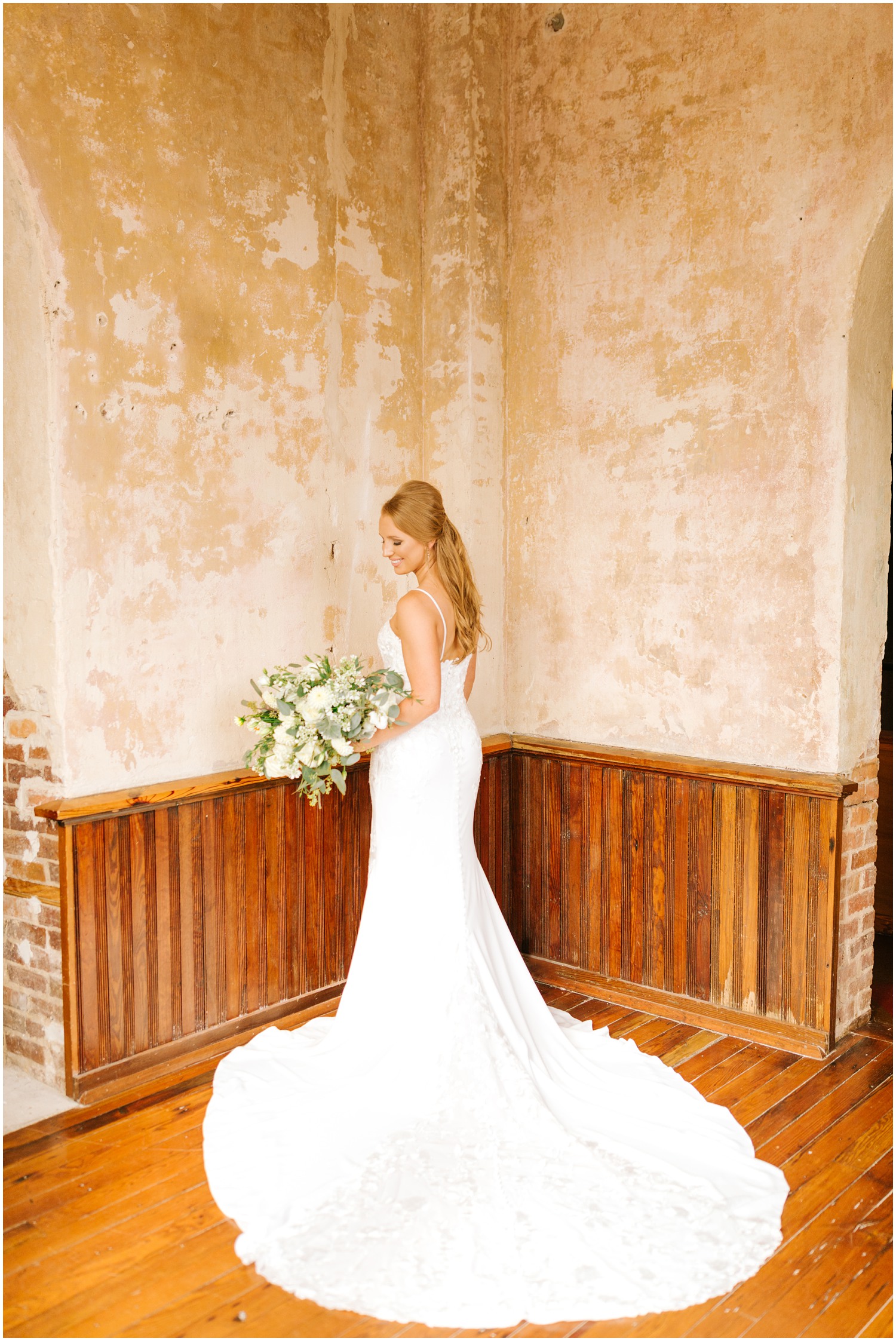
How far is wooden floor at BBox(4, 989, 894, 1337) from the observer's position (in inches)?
94.3

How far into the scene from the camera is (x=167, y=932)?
147 inches

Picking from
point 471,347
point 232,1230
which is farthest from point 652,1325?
point 471,347

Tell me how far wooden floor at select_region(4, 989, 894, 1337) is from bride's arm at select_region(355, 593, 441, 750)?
4.86 ft

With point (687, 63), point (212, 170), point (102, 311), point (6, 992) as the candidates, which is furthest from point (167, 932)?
point (687, 63)

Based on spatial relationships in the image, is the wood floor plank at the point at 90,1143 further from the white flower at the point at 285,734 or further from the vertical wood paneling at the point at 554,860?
the vertical wood paneling at the point at 554,860

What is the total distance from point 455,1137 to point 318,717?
1.35 m

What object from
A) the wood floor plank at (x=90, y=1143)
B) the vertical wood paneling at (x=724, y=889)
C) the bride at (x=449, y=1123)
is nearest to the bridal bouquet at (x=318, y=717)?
the bride at (x=449, y=1123)

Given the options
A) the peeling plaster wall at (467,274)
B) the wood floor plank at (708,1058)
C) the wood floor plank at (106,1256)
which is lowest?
the wood floor plank at (708,1058)

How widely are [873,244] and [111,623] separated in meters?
2.97

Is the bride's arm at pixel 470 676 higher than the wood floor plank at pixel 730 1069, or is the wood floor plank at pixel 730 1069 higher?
the bride's arm at pixel 470 676

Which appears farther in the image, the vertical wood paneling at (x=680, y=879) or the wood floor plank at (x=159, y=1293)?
the vertical wood paneling at (x=680, y=879)

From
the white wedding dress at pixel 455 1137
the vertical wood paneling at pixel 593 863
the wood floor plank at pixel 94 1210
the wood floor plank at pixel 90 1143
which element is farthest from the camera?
the vertical wood paneling at pixel 593 863

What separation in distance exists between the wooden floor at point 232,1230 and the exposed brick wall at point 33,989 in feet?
0.86

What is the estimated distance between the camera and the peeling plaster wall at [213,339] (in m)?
Answer: 3.44
